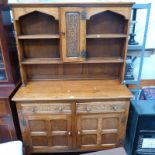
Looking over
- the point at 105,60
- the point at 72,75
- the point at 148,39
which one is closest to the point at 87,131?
the point at 72,75

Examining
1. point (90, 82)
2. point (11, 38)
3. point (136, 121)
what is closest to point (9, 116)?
point (11, 38)

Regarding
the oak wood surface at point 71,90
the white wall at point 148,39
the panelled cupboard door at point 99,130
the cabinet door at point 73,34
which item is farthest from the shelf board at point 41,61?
the white wall at point 148,39

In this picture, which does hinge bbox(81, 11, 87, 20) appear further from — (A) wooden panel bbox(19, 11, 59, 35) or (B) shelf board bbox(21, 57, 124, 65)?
(B) shelf board bbox(21, 57, 124, 65)

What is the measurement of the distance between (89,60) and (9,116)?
3.01 feet

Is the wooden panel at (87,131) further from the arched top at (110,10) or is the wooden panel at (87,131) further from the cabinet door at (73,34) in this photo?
the arched top at (110,10)

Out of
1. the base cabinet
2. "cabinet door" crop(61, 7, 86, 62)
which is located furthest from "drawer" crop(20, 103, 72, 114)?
"cabinet door" crop(61, 7, 86, 62)

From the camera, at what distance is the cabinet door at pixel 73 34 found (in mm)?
1420

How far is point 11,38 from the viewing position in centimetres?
160

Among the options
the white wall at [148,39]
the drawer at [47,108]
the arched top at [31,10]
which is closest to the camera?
the arched top at [31,10]

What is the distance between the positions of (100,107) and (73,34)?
71cm

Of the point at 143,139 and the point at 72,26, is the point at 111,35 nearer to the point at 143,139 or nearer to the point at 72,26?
the point at 72,26

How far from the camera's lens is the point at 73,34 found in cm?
149

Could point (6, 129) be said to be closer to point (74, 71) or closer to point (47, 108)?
point (47, 108)

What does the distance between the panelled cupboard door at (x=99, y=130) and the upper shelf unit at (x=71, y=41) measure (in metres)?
0.45
